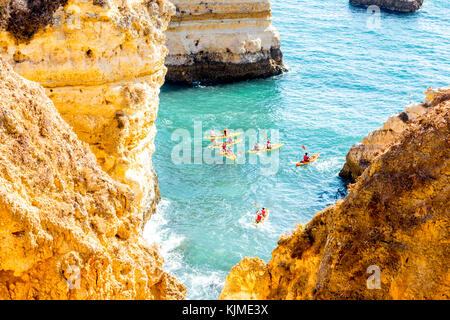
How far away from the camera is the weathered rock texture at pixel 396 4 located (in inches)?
2349

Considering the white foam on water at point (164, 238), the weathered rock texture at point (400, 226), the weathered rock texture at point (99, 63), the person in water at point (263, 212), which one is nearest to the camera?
the weathered rock texture at point (400, 226)

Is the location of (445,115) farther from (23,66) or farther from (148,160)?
(148,160)

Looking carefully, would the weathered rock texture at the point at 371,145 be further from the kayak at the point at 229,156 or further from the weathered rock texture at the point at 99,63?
the weathered rock texture at the point at 99,63

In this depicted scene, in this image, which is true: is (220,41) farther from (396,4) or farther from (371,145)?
(396,4)

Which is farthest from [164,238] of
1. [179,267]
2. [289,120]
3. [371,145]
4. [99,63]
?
[289,120]

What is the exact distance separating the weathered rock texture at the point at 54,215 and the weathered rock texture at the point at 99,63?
7.26 m

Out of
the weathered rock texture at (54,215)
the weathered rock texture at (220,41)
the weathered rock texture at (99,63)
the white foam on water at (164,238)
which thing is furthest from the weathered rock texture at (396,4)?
the weathered rock texture at (54,215)

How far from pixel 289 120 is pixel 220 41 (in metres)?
10.0

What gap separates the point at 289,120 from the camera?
34.8 meters

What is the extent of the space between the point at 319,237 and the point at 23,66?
1150 cm

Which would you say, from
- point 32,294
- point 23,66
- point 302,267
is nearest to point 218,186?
point 23,66

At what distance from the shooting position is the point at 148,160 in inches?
787

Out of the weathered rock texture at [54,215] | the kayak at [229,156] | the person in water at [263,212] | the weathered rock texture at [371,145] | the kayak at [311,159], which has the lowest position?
the person in water at [263,212]

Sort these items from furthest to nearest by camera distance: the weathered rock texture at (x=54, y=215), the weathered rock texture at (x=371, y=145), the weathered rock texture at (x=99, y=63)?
the weathered rock texture at (x=371, y=145) → the weathered rock texture at (x=99, y=63) → the weathered rock texture at (x=54, y=215)
